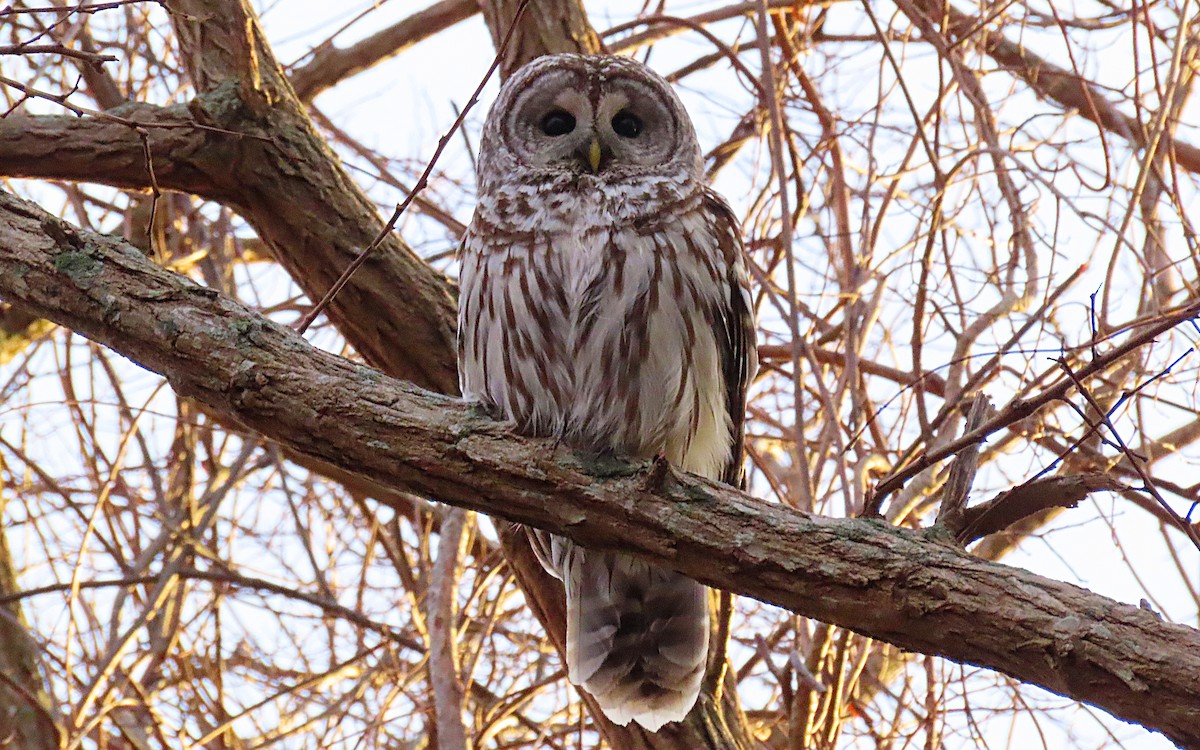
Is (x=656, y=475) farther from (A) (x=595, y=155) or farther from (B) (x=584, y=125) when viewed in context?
(B) (x=584, y=125)

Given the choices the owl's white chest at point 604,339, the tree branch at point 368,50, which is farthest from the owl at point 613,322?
the tree branch at point 368,50

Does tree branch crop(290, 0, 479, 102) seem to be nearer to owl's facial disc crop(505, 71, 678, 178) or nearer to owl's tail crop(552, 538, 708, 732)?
owl's facial disc crop(505, 71, 678, 178)

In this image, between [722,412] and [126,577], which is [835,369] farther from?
[126,577]

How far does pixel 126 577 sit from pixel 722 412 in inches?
96.9

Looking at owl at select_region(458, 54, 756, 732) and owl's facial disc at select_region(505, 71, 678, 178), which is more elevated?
owl's facial disc at select_region(505, 71, 678, 178)

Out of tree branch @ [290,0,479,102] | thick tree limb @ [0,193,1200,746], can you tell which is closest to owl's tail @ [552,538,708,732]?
thick tree limb @ [0,193,1200,746]

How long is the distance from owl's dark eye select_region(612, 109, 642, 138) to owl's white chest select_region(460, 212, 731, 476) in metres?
0.55

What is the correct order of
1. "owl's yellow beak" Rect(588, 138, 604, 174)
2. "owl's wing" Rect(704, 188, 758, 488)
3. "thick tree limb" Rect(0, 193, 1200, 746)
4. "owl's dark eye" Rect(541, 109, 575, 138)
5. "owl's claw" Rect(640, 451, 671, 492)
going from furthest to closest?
1. "owl's dark eye" Rect(541, 109, 575, 138)
2. "owl's yellow beak" Rect(588, 138, 604, 174)
3. "owl's wing" Rect(704, 188, 758, 488)
4. "owl's claw" Rect(640, 451, 671, 492)
5. "thick tree limb" Rect(0, 193, 1200, 746)

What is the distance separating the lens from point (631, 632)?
3.65m

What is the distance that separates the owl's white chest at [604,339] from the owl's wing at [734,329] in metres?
0.08

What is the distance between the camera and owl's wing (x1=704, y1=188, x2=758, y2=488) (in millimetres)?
3479

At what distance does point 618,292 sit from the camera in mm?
3236

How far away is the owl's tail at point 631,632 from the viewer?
3508 mm

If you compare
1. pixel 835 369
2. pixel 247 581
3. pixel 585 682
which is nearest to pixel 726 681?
pixel 585 682
